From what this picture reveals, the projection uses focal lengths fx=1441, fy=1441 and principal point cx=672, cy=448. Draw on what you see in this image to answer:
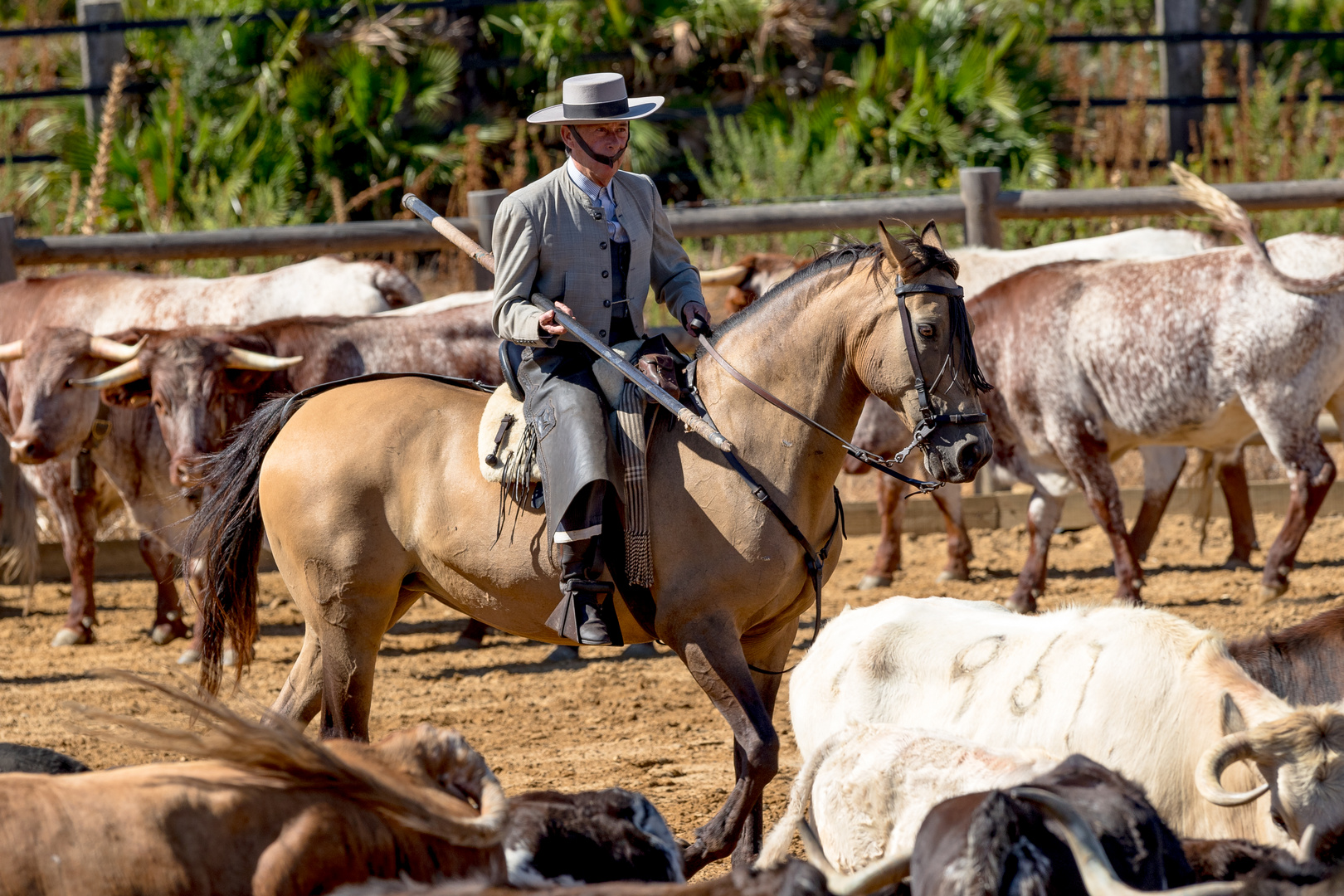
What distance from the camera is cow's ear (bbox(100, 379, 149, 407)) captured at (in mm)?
7234

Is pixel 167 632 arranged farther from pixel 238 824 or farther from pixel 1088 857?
pixel 1088 857

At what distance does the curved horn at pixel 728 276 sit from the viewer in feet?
29.1

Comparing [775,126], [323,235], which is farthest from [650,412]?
[775,126]

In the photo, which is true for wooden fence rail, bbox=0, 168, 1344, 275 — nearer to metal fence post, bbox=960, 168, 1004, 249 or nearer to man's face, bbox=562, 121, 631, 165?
metal fence post, bbox=960, 168, 1004, 249

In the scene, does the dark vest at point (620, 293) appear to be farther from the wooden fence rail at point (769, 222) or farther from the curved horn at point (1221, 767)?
the wooden fence rail at point (769, 222)

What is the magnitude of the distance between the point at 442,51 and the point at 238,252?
4.73 metres

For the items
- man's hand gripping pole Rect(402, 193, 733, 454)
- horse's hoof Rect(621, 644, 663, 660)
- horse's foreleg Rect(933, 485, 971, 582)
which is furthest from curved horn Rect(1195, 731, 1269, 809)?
horse's foreleg Rect(933, 485, 971, 582)

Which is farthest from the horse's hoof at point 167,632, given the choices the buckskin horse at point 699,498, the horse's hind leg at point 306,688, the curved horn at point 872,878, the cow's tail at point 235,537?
the curved horn at point 872,878

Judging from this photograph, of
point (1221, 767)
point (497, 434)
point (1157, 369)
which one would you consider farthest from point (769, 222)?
point (1221, 767)

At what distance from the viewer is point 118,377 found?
7117 millimetres

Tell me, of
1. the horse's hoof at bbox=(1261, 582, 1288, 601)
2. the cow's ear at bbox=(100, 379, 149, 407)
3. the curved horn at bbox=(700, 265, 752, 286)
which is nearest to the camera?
the cow's ear at bbox=(100, 379, 149, 407)

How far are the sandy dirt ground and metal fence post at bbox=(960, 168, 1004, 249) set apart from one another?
6.45 ft

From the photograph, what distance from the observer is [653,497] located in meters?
4.20

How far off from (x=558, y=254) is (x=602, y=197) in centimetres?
24
